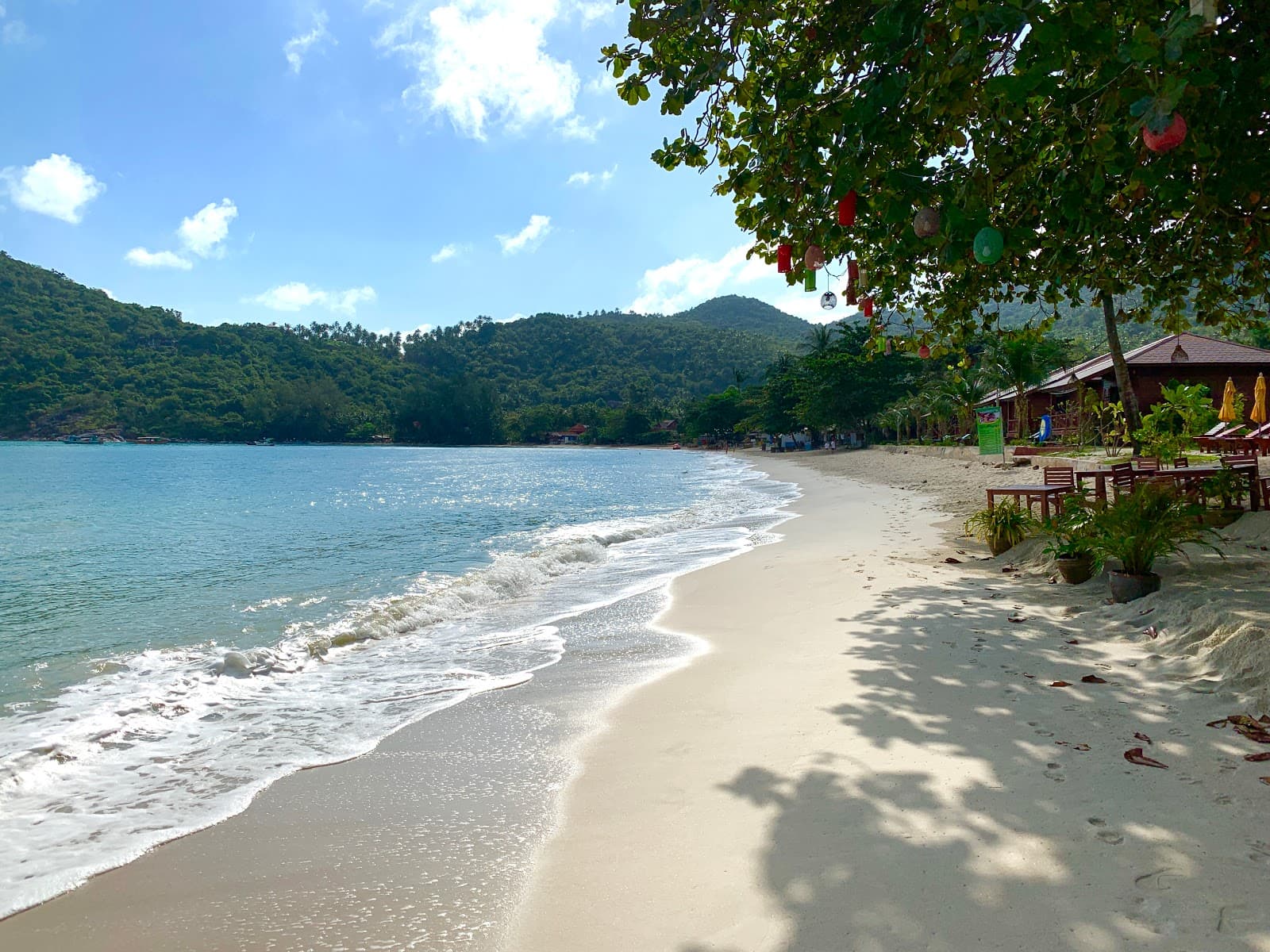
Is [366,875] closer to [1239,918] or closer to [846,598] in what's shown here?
[1239,918]

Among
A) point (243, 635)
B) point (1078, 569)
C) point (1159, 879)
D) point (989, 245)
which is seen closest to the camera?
point (1159, 879)

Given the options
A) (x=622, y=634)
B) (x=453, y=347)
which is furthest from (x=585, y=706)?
(x=453, y=347)

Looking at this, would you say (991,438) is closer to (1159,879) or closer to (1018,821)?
(1018,821)

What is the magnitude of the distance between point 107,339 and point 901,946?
129194 millimetres

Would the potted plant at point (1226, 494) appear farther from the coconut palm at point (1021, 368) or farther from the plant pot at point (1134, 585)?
the coconut palm at point (1021, 368)

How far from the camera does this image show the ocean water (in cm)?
422

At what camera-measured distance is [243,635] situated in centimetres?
854

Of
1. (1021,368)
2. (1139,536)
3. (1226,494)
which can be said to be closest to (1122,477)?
(1226,494)

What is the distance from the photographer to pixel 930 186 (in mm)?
3869

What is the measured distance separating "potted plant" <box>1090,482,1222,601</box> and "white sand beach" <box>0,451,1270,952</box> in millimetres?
286

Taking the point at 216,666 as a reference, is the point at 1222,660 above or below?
above

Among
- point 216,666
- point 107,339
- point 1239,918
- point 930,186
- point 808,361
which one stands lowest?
point 216,666

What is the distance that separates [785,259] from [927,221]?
5.26 feet

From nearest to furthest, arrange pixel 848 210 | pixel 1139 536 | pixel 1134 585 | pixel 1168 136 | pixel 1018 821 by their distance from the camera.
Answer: pixel 1168 136 → pixel 1018 821 → pixel 848 210 → pixel 1134 585 → pixel 1139 536
